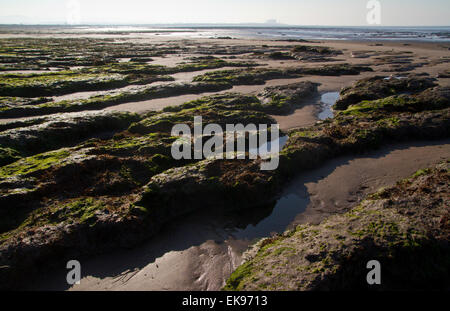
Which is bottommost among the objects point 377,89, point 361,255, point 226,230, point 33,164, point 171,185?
point 361,255

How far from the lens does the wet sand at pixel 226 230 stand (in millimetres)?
4230

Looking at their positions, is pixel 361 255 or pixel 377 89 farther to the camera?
pixel 377 89

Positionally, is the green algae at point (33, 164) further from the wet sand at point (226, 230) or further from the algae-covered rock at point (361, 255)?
the algae-covered rock at point (361, 255)

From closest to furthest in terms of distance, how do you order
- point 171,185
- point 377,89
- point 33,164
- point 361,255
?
point 361,255 < point 171,185 < point 33,164 < point 377,89

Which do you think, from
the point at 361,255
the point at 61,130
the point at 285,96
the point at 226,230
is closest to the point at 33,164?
the point at 61,130

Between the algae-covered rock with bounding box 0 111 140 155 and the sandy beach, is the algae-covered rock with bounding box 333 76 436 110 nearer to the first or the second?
the sandy beach

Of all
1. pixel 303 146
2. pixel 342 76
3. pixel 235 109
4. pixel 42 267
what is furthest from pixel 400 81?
pixel 42 267

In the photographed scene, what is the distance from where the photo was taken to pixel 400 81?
1451 centimetres

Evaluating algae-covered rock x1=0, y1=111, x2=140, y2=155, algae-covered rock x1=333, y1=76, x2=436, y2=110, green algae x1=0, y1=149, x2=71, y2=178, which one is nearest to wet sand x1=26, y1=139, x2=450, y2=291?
green algae x1=0, y1=149, x2=71, y2=178

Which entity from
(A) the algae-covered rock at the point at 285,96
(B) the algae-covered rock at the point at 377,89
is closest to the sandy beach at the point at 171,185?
(A) the algae-covered rock at the point at 285,96

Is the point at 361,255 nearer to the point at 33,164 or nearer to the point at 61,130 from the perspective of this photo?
the point at 33,164

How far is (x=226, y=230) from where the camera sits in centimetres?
524

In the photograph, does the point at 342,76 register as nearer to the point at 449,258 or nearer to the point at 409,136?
the point at 409,136
